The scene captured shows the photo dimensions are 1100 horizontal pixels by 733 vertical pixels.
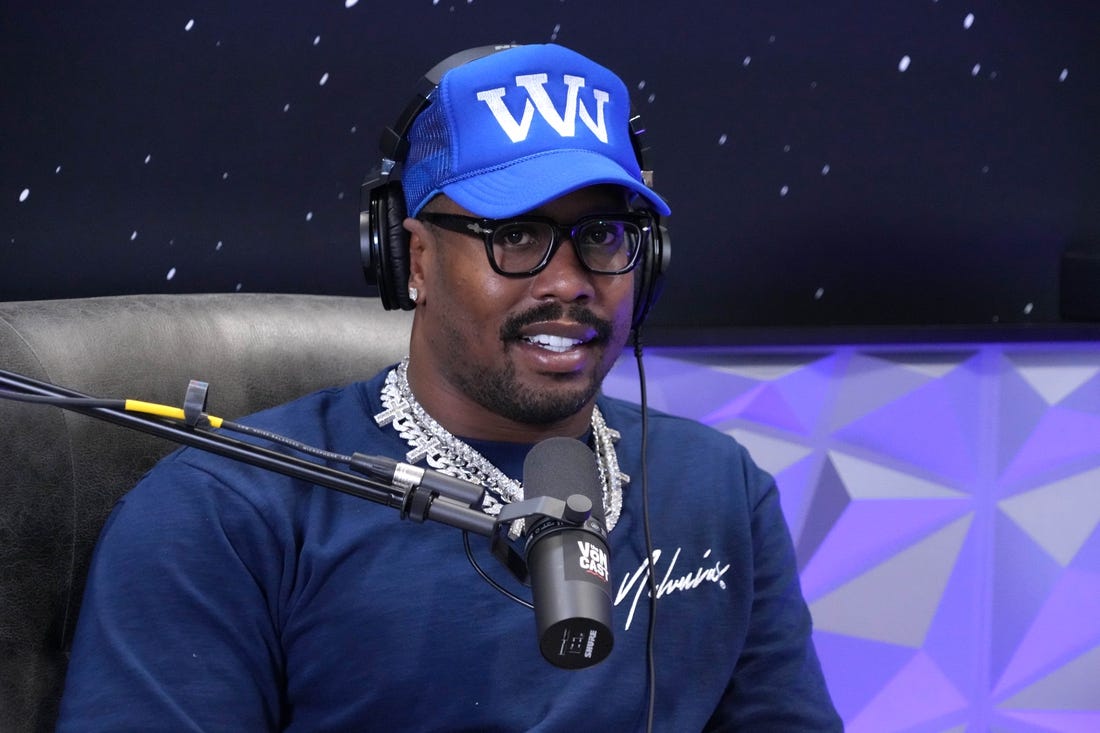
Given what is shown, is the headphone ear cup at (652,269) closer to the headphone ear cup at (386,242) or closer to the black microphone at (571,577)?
the headphone ear cup at (386,242)

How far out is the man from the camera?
0.96 m

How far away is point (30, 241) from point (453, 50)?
0.65m

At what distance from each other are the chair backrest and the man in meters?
0.10

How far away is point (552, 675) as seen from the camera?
1046mm

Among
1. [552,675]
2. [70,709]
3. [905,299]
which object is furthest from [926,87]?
[70,709]

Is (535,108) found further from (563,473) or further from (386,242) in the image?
(563,473)

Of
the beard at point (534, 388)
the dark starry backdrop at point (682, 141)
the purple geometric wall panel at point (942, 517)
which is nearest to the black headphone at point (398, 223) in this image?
the beard at point (534, 388)

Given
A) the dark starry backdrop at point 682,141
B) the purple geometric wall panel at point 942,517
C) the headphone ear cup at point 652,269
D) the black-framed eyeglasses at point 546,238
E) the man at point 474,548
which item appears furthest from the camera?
the purple geometric wall panel at point 942,517

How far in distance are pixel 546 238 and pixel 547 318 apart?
8 cm

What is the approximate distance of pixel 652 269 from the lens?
1.18 m

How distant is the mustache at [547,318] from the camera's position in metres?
1.07

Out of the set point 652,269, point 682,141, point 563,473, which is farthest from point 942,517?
point 563,473

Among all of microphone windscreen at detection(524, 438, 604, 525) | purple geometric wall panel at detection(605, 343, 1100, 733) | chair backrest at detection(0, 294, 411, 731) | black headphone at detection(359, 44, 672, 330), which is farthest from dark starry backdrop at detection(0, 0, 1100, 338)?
microphone windscreen at detection(524, 438, 604, 525)

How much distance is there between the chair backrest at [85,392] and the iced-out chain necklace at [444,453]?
177mm
